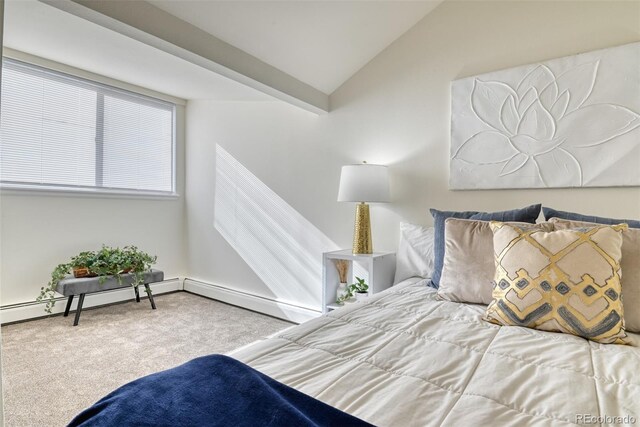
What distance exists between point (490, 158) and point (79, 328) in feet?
11.4

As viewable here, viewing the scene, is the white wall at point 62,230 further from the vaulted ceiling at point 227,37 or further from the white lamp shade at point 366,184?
the white lamp shade at point 366,184

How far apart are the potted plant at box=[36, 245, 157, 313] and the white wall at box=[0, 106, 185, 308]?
0.13m

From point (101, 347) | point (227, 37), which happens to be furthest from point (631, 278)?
point (101, 347)

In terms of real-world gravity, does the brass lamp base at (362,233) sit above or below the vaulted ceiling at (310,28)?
below

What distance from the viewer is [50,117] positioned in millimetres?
3193

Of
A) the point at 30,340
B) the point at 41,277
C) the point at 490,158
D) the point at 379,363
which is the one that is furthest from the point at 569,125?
the point at 41,277

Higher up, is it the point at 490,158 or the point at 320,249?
the point at 490,158

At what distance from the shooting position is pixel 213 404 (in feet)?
2.51

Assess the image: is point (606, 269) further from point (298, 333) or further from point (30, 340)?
point (30, 340)

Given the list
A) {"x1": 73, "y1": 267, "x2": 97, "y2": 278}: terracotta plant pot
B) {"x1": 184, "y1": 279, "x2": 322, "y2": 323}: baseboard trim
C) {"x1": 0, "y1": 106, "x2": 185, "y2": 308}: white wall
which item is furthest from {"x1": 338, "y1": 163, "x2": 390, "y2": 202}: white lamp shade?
{"x1": 0, "y1": 106, "x2": 185, "y2": 308}: white wall

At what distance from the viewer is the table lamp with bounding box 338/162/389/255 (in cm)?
249

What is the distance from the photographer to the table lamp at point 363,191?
2.49 metres

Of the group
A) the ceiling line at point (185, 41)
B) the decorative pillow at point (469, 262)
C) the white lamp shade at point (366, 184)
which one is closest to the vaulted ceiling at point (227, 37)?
the ceiling line at point (185, 41)

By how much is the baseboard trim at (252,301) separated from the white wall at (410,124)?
0.09 m
